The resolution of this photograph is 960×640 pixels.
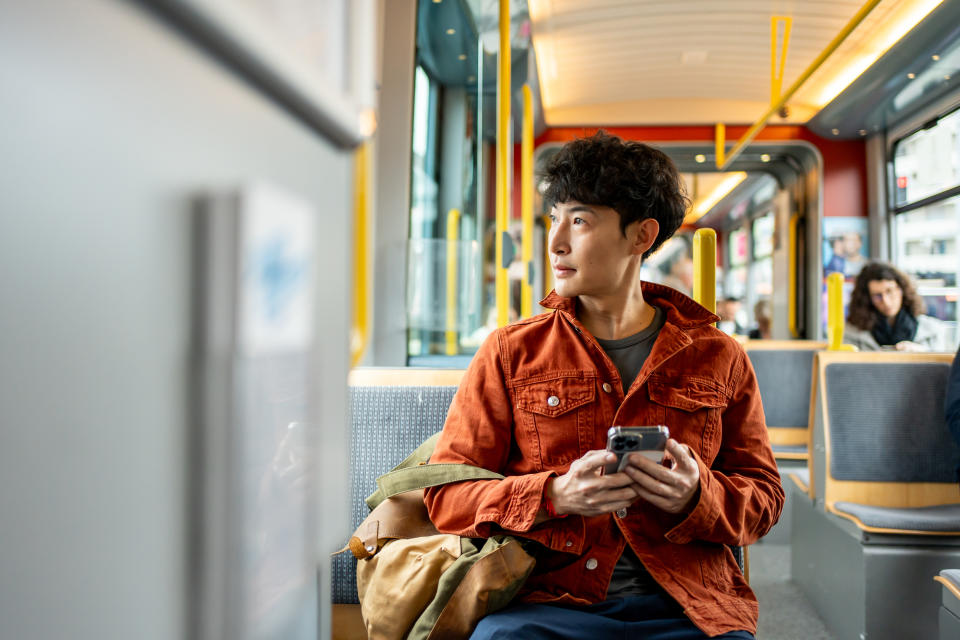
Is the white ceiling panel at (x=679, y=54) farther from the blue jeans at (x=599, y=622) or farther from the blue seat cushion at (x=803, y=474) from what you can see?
the blue jeans at (x=599, y=622)

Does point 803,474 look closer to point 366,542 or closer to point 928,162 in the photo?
point 366,542

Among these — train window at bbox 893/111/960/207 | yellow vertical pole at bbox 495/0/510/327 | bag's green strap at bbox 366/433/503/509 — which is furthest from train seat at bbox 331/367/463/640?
train window at bbox 893/111/960/207

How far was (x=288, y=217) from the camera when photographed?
9.4 inches

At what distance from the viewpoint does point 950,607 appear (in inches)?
79.2

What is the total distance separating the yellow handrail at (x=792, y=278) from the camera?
9.08 meters

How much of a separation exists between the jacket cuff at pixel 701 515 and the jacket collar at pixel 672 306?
1.12 ft

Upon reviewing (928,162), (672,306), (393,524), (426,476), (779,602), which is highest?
(928,162)

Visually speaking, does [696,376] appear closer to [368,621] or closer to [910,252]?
[368,621]

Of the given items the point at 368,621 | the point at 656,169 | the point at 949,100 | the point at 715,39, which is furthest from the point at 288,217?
the point at 949,100

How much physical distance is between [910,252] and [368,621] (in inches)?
316

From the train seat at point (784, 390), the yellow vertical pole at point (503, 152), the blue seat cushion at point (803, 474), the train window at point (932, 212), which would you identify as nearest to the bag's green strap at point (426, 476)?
the yellow vertical pole at point (503, 152)

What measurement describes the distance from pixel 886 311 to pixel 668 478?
15.1 feet

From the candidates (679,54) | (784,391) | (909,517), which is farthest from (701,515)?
(679,54)

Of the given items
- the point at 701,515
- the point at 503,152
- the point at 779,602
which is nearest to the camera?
the point at 701,515
